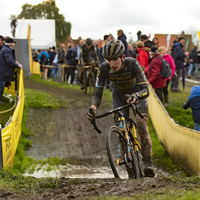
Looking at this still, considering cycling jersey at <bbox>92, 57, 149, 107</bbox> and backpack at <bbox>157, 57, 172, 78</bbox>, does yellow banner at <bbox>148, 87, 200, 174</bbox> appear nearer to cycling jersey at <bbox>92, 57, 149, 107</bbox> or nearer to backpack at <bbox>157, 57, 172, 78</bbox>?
cycling jersey at <bbox>92, 57, 149, 107</bbox>

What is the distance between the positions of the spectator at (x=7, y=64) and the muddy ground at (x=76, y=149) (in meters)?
1.49

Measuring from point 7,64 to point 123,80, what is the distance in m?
7.61

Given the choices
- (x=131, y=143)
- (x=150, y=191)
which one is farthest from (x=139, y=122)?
(x=150, y=191)

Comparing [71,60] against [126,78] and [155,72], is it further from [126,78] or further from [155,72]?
[126,78]

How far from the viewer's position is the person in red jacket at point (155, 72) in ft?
40.9

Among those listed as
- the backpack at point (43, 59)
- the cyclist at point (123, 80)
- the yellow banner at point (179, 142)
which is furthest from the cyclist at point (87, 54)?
the backpack at point (43, 59)

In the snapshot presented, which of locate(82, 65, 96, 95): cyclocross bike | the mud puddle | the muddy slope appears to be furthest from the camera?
locate(82, 65, 96, 95): cyclocross bike

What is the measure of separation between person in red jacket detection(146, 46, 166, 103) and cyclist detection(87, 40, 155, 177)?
5953 mm

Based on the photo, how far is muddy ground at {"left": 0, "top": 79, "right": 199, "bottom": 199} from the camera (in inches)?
186

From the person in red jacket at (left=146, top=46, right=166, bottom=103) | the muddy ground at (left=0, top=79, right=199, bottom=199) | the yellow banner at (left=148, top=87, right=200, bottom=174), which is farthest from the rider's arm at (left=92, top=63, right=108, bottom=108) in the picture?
the person in red jacket at (left=146, top=46, right=166, bottom=103)

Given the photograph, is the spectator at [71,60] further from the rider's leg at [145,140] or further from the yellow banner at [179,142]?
the rider's leg at [145,140]

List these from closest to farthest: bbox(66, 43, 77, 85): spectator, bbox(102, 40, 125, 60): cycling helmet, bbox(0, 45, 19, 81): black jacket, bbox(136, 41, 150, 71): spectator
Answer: bbox(102, 40, 125, 60): cycling helmet
bbox(0, 45, 19, 81): black jacket
bbox(136, 41, 150, 71): spectator
bbox(66, 43, 77, 85): spectator

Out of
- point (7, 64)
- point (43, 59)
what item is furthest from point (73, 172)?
point (43, 59)

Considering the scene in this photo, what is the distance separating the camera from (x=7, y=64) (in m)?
13.0
